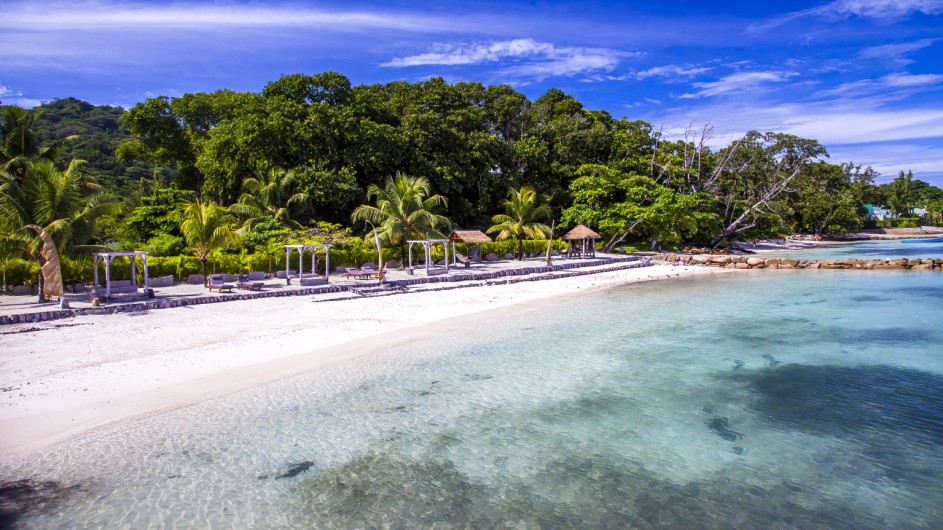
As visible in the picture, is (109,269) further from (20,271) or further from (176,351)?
(176,351)

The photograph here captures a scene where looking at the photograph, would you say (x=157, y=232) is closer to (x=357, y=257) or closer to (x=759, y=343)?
(x=357, y=257)

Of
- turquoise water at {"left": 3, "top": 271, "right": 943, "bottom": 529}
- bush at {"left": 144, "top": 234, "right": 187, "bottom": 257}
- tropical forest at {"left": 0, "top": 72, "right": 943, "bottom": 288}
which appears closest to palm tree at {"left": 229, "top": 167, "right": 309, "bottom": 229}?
tropical forest at {"left": 0, "top": 72, "right": 943, "bottom": 288}

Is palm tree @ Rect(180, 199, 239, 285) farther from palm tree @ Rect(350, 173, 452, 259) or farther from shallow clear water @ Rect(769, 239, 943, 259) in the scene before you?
shallow clear water @ Rect(769, 239, 943, 259)

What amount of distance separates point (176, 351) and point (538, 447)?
24.1 ft

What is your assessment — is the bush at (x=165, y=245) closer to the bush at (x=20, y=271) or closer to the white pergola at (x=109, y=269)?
the white pergola at (x=109, y=269)

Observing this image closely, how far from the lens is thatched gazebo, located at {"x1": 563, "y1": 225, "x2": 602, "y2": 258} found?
30156 millimetres

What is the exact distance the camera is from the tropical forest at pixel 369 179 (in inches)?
722

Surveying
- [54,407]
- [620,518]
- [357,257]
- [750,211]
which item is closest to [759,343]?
[620,518]

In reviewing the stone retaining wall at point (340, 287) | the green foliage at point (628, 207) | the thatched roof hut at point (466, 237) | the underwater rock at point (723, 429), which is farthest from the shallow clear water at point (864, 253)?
the underwater rock at point (723, 429)

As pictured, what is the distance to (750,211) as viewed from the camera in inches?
1524

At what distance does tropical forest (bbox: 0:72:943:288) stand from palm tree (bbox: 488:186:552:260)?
95 mm

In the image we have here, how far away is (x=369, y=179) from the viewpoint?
99.8 feet

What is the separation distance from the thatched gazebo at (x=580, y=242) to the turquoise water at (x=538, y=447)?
731 inches

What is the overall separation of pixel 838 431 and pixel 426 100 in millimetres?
31792
